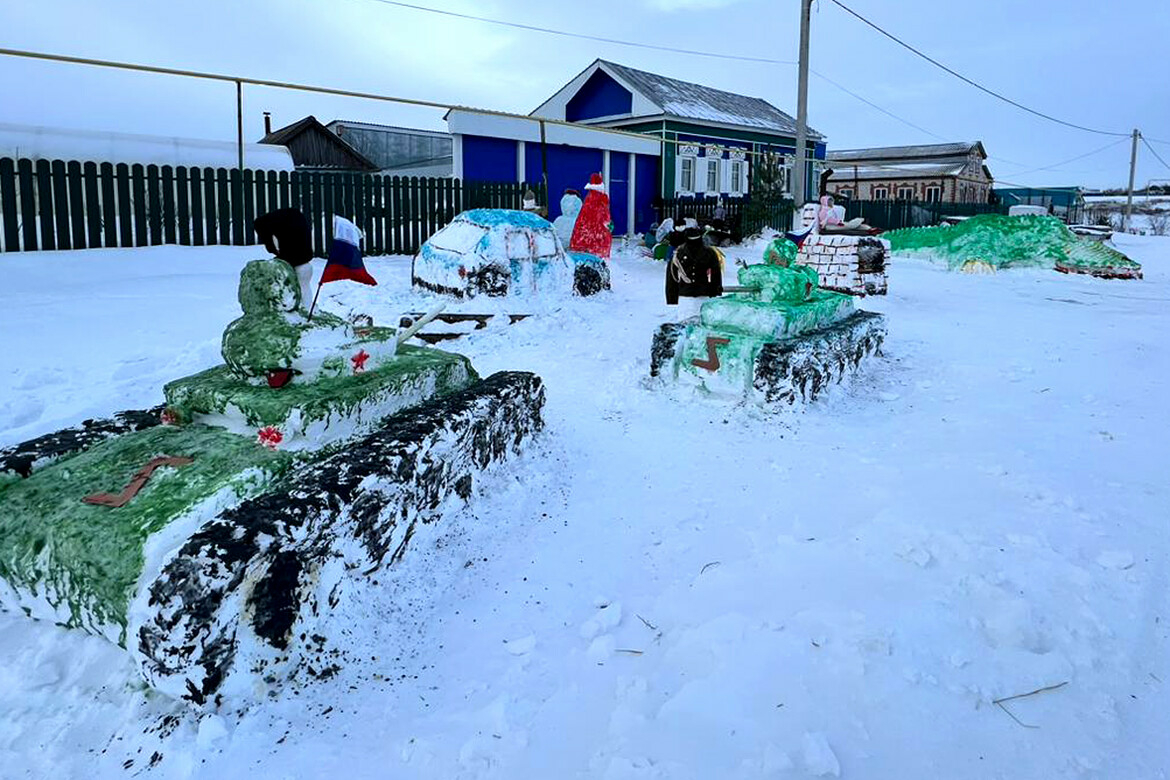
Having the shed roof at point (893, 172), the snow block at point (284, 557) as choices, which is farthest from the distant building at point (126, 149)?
the shed roof at point (893, 172)

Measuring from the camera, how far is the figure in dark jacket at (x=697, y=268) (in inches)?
227

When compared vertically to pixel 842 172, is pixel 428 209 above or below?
below

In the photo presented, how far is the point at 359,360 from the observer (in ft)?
11.5

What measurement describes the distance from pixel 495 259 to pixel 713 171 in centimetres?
1528

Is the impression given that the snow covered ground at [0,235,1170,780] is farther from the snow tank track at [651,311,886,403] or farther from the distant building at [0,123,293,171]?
the distant building at [0,123,293,171]

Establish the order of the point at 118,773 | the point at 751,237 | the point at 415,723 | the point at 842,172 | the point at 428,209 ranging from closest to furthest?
the point at 118,773, the point at 415,723, the point at 428,209, the point at 751,237, the point at 842,172

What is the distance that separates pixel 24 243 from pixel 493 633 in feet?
31.2

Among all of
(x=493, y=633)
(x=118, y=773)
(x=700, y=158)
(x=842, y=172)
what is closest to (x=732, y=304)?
(x=493, y=633)

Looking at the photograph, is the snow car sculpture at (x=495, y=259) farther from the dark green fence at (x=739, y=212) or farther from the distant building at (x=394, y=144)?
the distant building at (x=394, y=144)

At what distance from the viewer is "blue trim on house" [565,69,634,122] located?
69.8 feet

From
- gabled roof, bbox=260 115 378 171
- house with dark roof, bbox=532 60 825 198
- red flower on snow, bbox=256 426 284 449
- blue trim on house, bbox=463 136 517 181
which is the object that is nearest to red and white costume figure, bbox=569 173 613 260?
blue trim on house, bbox=463 136 517 181

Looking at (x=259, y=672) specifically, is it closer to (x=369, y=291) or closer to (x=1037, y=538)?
(x=1037, y=538)

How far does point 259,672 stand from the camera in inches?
90.7

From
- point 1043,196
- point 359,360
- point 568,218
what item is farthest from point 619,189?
point 1043,196
